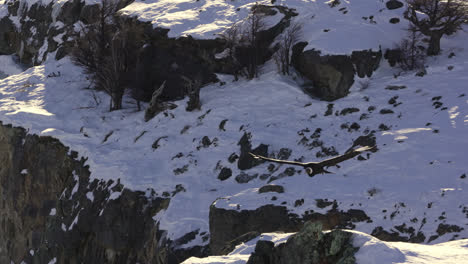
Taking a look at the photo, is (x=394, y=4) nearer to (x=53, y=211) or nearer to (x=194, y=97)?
(x=194, y=97)

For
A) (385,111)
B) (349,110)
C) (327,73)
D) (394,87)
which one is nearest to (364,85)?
(394,87)

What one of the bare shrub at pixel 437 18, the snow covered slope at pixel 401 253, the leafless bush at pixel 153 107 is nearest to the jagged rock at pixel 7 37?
the leafless bush at pixel 153 107

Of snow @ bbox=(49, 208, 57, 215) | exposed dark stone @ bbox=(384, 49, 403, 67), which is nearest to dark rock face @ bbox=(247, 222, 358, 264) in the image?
snow @ bbox=(49, 208, 57, 215)

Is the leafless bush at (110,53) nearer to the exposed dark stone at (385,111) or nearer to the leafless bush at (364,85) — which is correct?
the leafless bush at (364,85)

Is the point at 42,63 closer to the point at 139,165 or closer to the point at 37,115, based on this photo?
the point at 37,115

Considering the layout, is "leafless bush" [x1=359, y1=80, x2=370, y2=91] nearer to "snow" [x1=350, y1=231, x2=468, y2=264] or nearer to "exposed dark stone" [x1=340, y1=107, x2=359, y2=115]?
"exposed dark stone" [x1=340, y1=107, x2=359, y2=115]

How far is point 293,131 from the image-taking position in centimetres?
1684

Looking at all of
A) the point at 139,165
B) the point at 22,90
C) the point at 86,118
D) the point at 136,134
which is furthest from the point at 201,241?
the point at 22,90

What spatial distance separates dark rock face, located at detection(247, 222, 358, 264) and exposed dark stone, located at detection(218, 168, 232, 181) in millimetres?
8300

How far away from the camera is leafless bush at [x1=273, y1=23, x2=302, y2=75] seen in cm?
2014

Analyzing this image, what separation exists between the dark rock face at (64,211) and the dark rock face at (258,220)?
5.51ft

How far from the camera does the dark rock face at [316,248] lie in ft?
22.6

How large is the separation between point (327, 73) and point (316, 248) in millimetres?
12987

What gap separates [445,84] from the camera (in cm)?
1695
